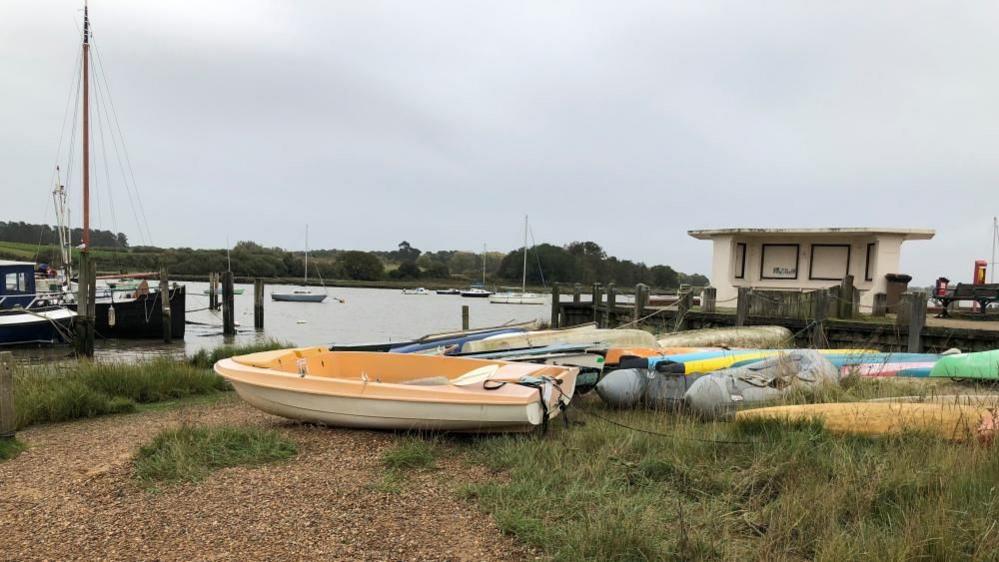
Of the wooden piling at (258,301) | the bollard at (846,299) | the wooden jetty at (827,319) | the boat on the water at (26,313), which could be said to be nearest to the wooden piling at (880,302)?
the wooden jetty at (827,319)

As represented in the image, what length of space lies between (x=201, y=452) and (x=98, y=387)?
14.5 ft

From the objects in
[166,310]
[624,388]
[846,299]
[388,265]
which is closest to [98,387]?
[624,388]

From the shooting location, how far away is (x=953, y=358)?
8852 mm

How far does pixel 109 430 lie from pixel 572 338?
7.41 meters

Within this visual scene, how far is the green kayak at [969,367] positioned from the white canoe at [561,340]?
14.9 feet

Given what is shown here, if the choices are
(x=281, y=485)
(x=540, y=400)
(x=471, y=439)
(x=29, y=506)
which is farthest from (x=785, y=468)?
(x=29, y=506)

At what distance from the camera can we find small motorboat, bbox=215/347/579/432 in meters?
6.01

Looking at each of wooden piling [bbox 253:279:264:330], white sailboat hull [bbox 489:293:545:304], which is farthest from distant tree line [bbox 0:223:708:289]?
wooden piling [bbox 253:279:264:330]

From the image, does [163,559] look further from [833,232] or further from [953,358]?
[833,232]

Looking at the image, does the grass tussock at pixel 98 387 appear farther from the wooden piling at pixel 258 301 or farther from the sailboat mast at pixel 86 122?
the wooden piling at pixel 258 301

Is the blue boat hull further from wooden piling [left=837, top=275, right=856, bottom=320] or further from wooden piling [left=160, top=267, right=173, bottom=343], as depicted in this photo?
wooden piling [left=837, top=275, right=856, bottom=320]

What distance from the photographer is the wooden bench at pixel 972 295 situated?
54.9 feet

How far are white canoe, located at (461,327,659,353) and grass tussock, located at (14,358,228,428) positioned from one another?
4393 mm

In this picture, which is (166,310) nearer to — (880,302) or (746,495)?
(880,302)
